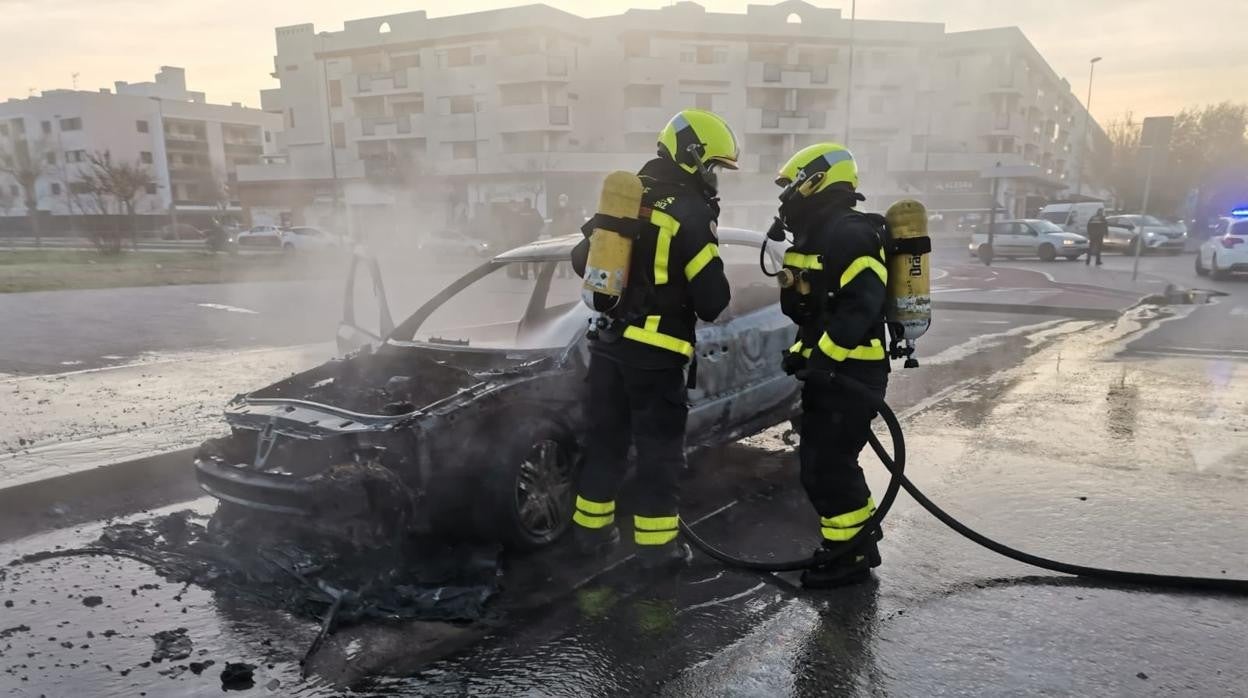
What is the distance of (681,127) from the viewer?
3.27 m

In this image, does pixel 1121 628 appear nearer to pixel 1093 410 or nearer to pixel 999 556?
pixel 999 556

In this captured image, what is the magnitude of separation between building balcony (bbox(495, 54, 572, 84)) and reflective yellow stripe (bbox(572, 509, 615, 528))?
14.5 meters

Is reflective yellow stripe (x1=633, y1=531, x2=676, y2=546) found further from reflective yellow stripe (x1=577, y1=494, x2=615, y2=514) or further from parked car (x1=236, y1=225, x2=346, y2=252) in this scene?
parked car (x1=236, y1=225, x2=346, y2=252)

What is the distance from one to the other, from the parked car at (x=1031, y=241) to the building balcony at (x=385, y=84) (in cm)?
1892

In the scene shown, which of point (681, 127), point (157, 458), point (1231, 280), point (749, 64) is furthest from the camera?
point (749, 64)

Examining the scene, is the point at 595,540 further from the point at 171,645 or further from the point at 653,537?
the point at 171,645

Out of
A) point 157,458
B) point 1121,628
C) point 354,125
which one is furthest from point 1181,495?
point 354,125

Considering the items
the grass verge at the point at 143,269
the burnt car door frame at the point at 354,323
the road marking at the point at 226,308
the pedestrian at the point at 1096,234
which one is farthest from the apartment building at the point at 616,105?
the burnt car door frame at the point at 354,323

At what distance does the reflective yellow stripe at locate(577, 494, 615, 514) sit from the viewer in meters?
3.32

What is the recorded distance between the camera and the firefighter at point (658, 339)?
3.16 metres

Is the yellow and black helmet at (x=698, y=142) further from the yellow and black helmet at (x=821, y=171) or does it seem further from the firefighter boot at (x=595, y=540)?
the firefighter boot at (x=595, y=540)

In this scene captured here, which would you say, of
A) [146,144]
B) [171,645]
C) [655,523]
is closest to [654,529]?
[655,523]

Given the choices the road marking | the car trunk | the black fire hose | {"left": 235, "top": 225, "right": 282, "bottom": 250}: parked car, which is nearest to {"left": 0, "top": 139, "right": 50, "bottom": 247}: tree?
{"left": 235, "top": 225, "right": 282, "bottom": 250}: parked car

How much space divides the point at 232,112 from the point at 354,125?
45134mm
